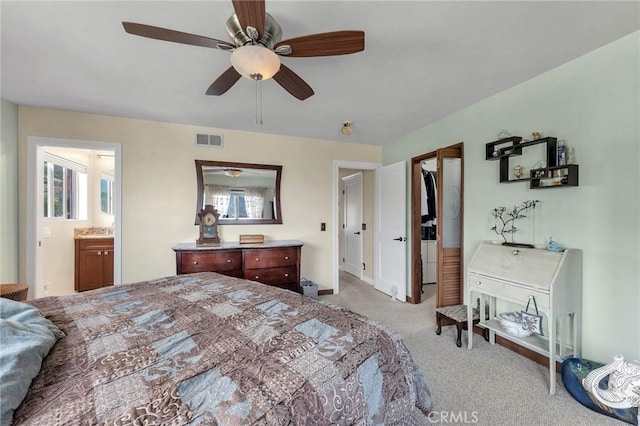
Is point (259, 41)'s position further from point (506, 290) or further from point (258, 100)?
point (506, 290)

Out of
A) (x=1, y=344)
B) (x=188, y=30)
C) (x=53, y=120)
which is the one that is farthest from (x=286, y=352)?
(x=53, y=120)

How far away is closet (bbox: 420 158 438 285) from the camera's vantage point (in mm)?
4504

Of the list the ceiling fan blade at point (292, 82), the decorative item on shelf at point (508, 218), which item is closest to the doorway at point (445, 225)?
the decorative item on shelf at point (508, 218)

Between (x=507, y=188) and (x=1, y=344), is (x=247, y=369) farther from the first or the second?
(x=507, y=188)

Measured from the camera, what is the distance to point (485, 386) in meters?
2.02

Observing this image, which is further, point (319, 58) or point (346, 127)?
point (346, 127)

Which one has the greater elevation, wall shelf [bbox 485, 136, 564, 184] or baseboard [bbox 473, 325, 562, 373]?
wall shelf [bbox 485, 136, 564, 184]

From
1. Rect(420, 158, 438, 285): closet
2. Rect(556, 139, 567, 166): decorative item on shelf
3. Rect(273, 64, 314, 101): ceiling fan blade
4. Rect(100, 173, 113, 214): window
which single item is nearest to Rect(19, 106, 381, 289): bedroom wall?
Rect(420, 158, 438, 285): closet

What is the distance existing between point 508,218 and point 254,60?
2572mm

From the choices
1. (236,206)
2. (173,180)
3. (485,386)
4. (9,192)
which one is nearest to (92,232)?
(9,192)

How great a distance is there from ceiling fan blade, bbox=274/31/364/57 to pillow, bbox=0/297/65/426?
1.65m

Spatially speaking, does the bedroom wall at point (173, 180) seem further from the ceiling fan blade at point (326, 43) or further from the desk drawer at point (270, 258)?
the ceiling fan blade at point (326, 43)

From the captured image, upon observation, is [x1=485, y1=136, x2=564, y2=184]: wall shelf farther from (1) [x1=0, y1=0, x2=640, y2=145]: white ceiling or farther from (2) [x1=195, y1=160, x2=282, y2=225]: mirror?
(2) [x1=195, y1=160, x2=282, y2=225]: mirror

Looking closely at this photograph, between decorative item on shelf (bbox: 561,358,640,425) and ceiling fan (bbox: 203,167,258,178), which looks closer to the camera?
decorative item on shelf (bbox: 561,358,640,425)
